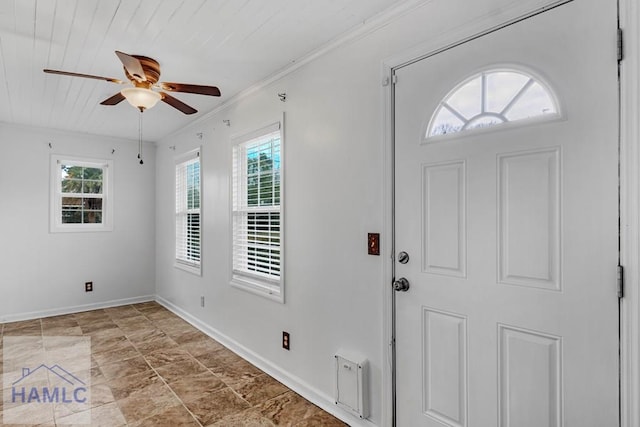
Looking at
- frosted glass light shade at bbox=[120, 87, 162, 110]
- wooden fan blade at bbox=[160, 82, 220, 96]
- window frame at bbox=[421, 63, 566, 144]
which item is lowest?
window frame at bbox=[421, 63, 566, 144]

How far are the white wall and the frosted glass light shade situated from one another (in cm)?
320

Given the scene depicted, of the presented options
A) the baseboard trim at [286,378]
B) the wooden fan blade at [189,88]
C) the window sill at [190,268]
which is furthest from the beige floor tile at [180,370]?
the wooden fan blade at [189,88]

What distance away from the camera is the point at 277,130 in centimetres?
292

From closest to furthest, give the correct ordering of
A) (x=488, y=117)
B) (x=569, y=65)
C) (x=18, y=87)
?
(x=569, y=65)
(x=488, y=117)
(x=18, y=87)

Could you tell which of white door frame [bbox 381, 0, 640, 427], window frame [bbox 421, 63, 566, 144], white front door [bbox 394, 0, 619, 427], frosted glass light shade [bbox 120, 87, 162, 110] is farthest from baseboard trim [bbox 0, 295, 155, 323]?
white door frame [bbox 381, 0, 640, 427]

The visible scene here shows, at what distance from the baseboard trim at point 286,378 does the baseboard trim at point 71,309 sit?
1596 mm

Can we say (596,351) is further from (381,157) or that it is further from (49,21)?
(49,21)

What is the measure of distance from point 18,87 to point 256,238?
2.50 meters

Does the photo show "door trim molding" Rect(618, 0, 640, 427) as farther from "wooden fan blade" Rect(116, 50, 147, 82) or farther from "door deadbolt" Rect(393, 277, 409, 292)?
"wooden fan blade" Rect(116, 50, 147, 82)

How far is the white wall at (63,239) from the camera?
449cm

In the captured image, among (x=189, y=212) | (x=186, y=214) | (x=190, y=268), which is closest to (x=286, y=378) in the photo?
(x=190, y=268)

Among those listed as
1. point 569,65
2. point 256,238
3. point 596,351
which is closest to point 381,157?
point 569,65

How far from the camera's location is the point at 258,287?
10.4 feet

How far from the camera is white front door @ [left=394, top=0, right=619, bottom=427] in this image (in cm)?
131
